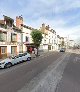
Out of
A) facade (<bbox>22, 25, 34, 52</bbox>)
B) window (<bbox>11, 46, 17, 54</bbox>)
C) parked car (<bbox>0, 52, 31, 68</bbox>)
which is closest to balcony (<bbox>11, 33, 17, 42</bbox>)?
window (<bbox>11, 46, 17, 54</bbox>)

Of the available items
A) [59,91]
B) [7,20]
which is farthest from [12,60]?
[7,20]

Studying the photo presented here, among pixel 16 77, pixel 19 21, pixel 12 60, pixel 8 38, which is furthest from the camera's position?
pixel 19 21

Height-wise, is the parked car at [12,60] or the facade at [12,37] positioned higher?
the facade at [12,37]

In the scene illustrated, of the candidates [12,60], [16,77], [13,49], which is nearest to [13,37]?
[13,49]

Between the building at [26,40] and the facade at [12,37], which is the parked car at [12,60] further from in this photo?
the building at [26,40]

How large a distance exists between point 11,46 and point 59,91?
3398cm

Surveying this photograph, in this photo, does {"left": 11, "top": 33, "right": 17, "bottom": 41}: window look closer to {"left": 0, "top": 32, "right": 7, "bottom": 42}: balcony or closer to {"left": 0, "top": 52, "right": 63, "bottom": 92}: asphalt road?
{"left": 0, "top": 32, "right": 7, "bottom": 42}: balcony

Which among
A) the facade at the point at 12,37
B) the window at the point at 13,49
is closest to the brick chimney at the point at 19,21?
the facade at the point at 12,37

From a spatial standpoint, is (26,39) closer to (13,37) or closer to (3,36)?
(13,37)

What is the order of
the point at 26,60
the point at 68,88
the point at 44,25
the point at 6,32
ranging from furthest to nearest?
the point at 44,25 < the point at 6,32 < the point at 26,60 < the point at 68,88

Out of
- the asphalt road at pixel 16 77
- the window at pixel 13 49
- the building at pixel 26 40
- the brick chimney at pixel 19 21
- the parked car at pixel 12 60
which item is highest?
the brick chimney at pixel 19 21

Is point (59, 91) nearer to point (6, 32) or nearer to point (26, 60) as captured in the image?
point (26, 60)

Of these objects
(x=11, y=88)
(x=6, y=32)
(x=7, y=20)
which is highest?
(x=7, y=20)

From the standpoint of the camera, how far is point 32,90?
1141 cm
